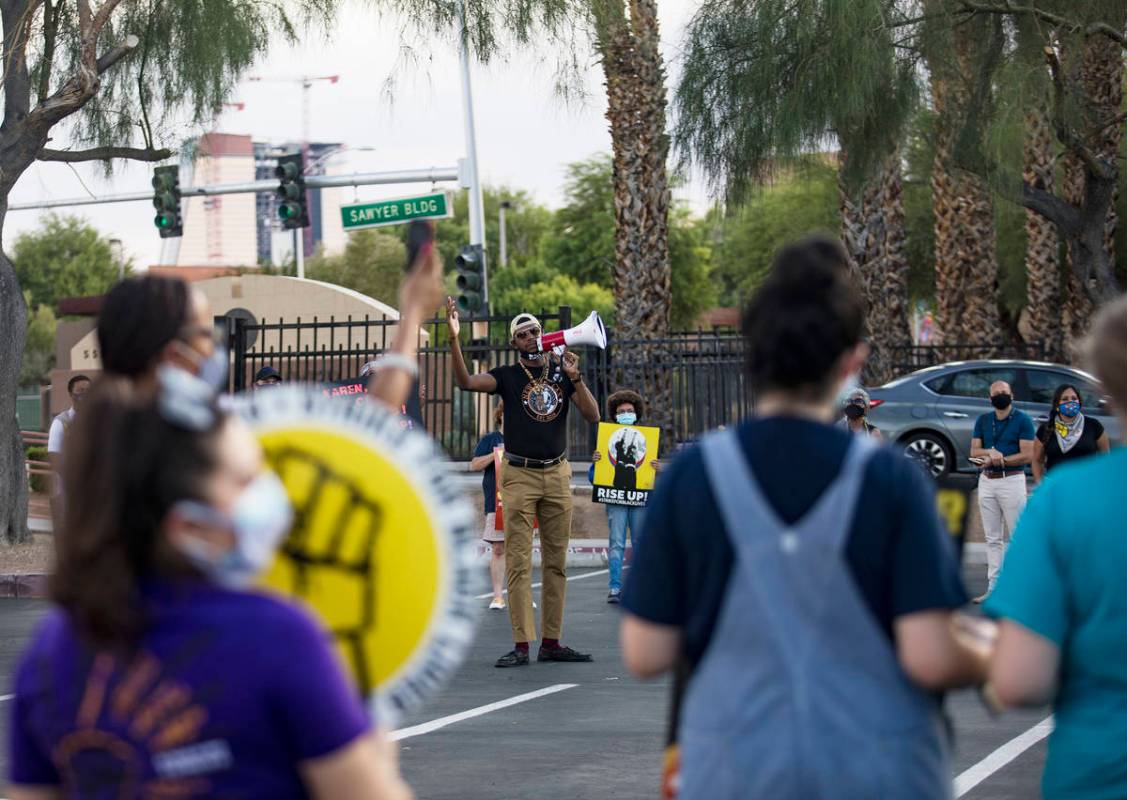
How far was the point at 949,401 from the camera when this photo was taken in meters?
19.1

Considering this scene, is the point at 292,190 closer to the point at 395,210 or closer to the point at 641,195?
the point at 395,210

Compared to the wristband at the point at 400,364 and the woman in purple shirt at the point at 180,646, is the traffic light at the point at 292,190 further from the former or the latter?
the woman in purple shirt at the point at 180,646

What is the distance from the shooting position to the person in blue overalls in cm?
276

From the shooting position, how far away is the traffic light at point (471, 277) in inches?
1007

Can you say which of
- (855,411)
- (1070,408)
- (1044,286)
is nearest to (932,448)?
(1070,408)

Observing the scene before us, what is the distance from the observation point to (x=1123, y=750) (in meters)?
2.95

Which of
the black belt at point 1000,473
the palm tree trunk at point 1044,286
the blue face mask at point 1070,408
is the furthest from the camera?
the palm tree trunk at point 1044,286

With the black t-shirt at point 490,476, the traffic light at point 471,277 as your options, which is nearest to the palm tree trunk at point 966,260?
the traffic light at point 471,277

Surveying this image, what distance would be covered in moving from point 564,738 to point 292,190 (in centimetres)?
2186

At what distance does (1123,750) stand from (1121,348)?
707 millimetres

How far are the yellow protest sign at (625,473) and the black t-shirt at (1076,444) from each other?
3.40m

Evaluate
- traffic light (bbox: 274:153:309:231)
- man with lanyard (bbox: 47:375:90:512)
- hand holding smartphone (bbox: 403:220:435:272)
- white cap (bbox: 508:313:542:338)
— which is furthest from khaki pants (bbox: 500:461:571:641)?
traffic light (bbox: 274:153:309:231)

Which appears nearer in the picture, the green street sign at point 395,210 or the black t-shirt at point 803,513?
the black t-shirt at point 803,513

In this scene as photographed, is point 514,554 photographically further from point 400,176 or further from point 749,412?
point 400,176
